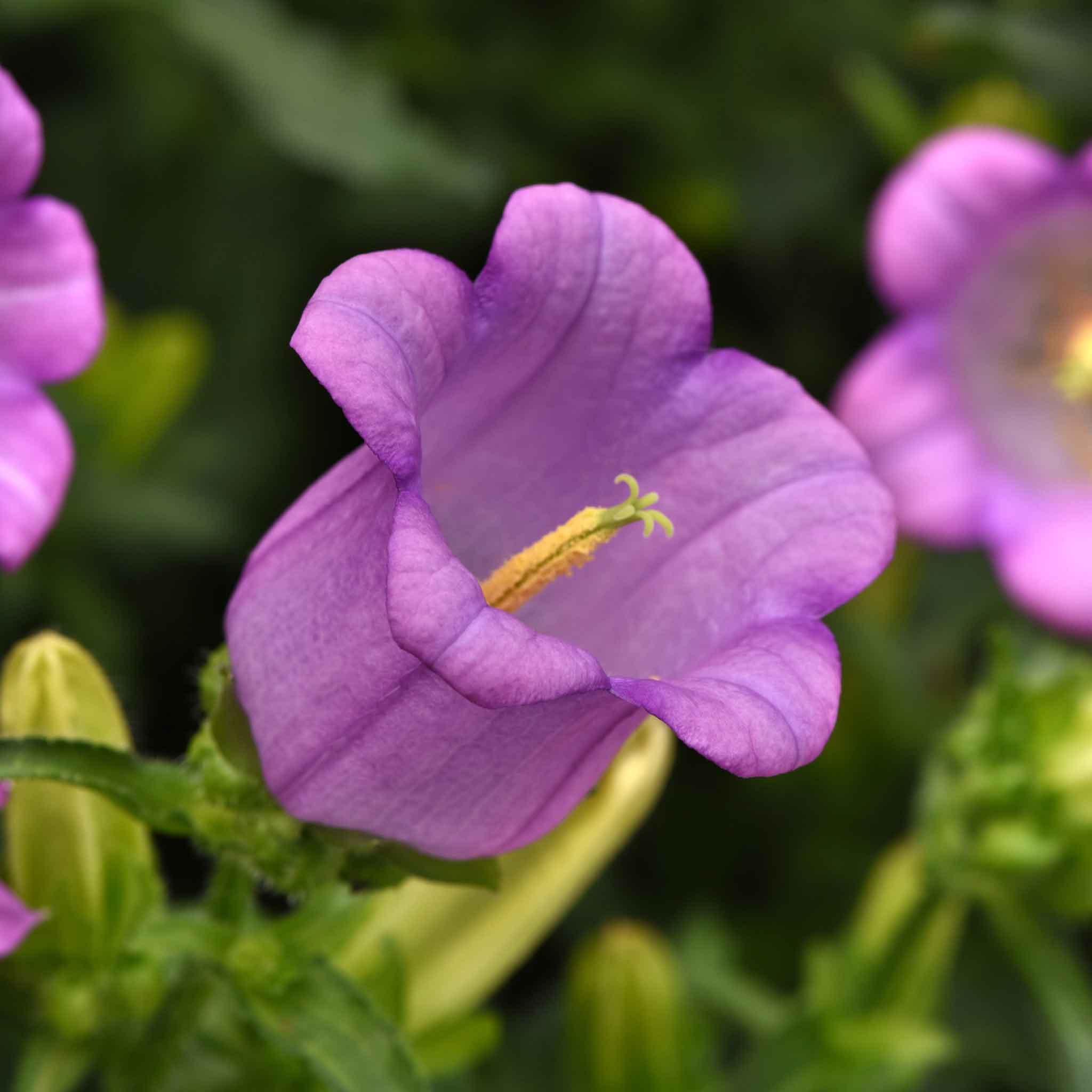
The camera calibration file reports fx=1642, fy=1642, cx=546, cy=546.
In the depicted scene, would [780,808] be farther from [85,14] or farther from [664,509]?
→ [85,14]

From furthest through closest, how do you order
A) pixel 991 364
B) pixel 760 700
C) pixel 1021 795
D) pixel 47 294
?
Answer: pixel 991 364 < pixel 1021 795 < pixel 47 294 < pixel 760 700

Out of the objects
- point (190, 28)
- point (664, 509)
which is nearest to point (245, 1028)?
point (664, 509)

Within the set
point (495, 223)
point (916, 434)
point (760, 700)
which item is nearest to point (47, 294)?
point (760, 700)

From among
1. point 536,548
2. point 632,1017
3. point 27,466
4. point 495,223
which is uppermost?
point 536,548

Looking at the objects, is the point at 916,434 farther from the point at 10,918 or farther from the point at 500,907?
the point at 10,918

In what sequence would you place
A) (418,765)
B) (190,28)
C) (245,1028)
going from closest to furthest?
(418,765), (245,1028), (190,28)

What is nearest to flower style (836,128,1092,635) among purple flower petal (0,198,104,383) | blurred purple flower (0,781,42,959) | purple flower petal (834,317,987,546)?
purple flower petal (834,317,987,546)
